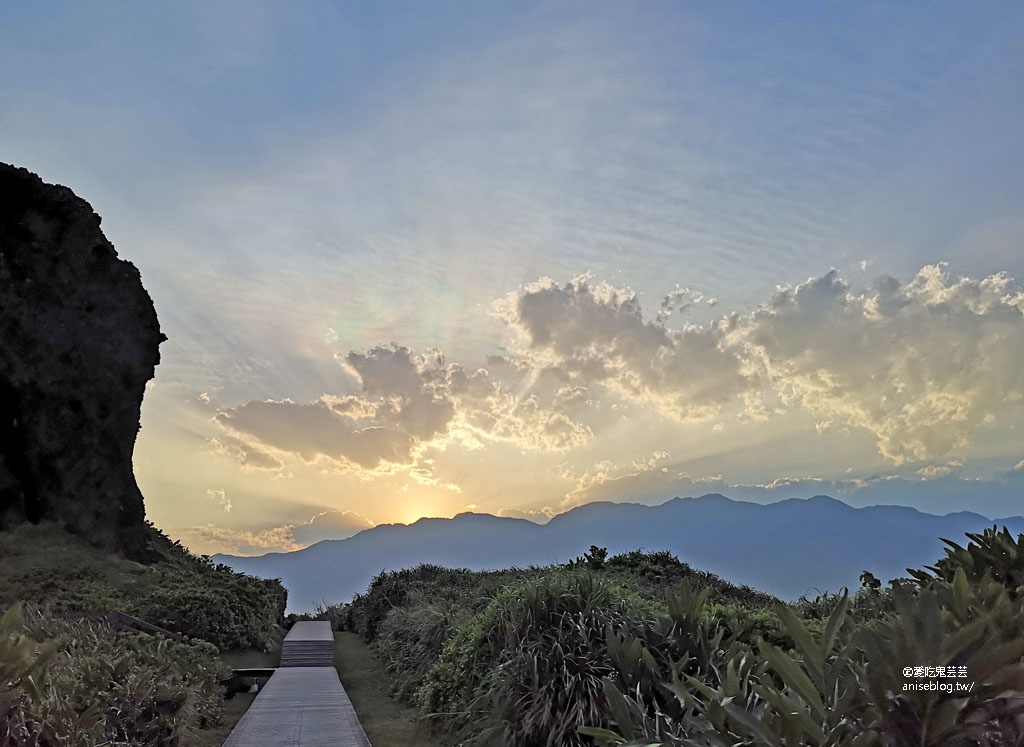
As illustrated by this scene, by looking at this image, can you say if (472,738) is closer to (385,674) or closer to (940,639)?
(940,639)

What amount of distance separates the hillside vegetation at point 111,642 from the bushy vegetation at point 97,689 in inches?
0.5

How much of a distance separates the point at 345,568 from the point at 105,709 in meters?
199

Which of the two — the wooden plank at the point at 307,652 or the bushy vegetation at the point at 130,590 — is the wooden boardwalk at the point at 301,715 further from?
the bushy vegetation at the point at 130,590

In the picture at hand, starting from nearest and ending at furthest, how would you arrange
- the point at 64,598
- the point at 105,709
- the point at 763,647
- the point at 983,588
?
the point at 763,647 → the point at 983,588 → the point at 105,709 → the point at 64,598

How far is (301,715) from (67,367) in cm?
1982

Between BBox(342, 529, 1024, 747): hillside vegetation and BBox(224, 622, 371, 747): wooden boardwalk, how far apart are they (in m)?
1.32

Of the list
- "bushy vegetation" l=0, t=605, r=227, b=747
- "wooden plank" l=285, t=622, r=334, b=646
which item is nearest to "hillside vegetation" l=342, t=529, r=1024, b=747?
"wooden plank" l=285, t=622, r=334, b=646

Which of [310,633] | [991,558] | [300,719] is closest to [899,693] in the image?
[991,558]

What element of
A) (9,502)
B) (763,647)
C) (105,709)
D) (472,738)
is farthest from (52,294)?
(763,647)

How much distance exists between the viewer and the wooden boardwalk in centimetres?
872

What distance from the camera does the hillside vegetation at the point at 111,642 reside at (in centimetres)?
580

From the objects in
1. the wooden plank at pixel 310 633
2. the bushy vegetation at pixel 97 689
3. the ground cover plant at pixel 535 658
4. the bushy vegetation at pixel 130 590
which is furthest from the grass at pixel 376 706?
the bushy vegetation at pixel 130 590

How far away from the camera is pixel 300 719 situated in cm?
1001

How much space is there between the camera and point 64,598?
58.3ft
